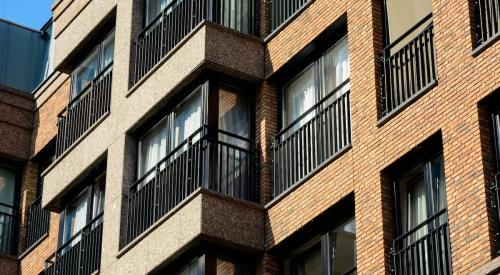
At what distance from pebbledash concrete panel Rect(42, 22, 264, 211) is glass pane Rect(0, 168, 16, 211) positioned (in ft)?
19.0

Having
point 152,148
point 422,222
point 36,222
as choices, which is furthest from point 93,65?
point 422,222

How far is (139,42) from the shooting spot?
33469mm

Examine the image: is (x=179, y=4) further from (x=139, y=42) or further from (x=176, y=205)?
(x=176, y=205)

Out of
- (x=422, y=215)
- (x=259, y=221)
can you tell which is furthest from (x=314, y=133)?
(x=422, y=215)

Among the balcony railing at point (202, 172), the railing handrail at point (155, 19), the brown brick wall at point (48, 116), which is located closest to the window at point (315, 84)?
the balcony railing at point (202, 172)

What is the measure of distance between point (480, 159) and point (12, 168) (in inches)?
779

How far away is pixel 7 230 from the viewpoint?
39.7m

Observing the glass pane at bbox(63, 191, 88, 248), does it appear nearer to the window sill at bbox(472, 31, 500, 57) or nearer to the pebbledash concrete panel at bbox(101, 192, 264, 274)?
the pebbledash concrete panel at bbox(101, 192, 264, 274)

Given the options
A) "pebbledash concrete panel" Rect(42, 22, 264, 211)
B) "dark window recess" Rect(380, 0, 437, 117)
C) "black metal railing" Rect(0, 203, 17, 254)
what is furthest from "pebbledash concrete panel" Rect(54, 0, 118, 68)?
"dark window recess" Rect(380, 0, 437, 117)

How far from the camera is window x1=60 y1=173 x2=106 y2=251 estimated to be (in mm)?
34094

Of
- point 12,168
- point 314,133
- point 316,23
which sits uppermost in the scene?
point 12,168

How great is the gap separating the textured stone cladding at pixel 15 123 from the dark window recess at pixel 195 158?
965 centimetres

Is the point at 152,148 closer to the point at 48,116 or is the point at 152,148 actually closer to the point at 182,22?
the point at 182,22

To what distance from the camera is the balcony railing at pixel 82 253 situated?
3259 cm
